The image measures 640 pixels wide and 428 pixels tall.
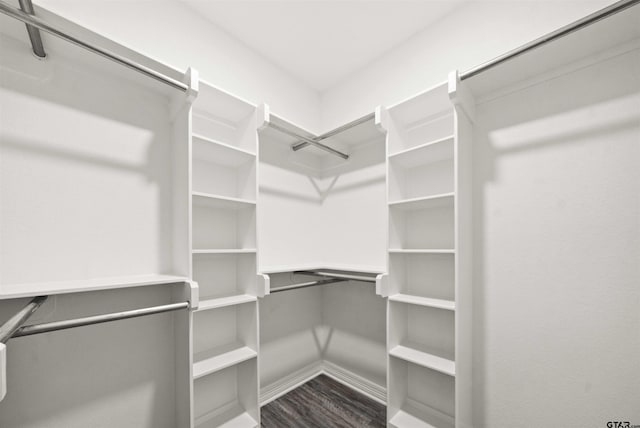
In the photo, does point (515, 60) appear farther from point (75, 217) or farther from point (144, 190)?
point (75, 217)

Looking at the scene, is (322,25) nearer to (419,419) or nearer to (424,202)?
(424,202)

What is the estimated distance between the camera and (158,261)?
1554mm

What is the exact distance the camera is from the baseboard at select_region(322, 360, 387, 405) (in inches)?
81.0


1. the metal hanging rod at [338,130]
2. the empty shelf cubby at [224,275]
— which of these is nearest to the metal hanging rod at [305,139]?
the metal hanging rod at [338,130]

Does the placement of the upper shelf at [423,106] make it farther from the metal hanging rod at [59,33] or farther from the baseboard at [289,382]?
the baseboard at [289,382]

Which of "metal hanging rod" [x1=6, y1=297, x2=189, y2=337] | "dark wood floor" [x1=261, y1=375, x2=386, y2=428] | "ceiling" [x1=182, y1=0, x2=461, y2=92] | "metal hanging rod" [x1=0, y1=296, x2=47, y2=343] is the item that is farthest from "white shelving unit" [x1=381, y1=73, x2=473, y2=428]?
"metal hanging rod" [x1=0, y1=296, x2=47, y2=343]

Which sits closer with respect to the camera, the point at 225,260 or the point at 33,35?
the point at 33,35

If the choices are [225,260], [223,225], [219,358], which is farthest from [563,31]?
[219,358]

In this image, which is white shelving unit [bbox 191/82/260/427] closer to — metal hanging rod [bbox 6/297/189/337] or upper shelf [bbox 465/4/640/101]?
metal hanging rod [bbox 6/297/189/337]

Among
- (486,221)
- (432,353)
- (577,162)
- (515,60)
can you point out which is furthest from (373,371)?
(515,60)

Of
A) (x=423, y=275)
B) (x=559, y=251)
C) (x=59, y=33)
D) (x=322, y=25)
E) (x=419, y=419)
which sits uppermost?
(x=322, y=25)

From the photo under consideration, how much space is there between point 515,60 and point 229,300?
211 centimetres

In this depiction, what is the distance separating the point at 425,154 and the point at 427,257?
0.72 metres

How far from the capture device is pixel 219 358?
1588 millimetres
